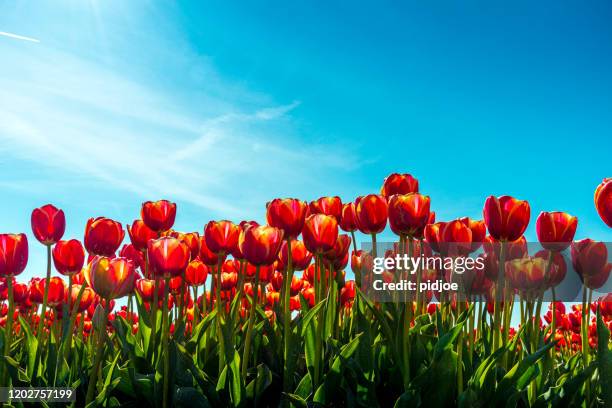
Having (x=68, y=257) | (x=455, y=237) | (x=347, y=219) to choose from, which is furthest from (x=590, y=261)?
(x=68, y=257)

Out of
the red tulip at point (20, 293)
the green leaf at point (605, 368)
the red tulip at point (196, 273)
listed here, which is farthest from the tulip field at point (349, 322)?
the red tulip at point (20, 293)

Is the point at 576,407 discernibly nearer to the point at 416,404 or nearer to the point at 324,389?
the point at 416,404

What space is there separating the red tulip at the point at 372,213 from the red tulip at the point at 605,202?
147cm

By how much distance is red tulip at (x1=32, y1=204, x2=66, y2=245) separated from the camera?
512 centimetres

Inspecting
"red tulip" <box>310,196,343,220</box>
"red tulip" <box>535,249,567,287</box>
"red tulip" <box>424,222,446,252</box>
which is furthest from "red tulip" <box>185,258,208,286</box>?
"red tulip" <box>535,249,567,287</box>

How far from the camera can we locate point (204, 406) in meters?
3.77

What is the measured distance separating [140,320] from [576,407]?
3.55m

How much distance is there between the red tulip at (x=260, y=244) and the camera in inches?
151

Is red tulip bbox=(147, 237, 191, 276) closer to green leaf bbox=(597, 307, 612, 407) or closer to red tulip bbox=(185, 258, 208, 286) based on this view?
red tulip bbox=(185, 258, 208, 286)

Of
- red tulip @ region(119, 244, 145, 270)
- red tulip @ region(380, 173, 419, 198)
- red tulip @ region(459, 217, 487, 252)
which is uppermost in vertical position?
red tulip @ region(380, 173, 419, 198)

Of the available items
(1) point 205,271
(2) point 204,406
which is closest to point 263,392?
(2) point 204,406

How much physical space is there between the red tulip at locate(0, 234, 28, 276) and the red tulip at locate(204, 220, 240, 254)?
5.33 ft

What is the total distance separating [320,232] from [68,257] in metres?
2.50

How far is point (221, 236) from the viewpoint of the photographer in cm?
463
